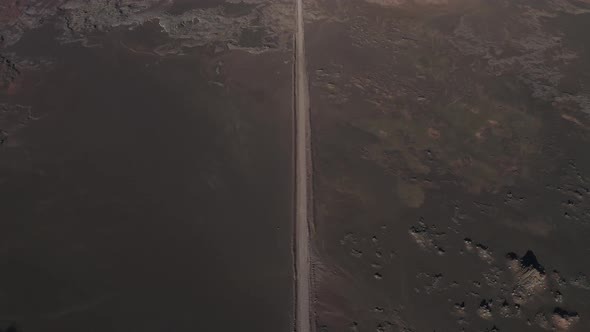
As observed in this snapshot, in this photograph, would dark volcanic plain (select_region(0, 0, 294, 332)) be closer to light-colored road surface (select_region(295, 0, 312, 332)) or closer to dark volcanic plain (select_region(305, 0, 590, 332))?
light-colored road surface (select_region(295, 0, 312, 332))

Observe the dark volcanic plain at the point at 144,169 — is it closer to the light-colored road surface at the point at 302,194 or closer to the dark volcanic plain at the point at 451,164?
the light-colored road surface at the point at 302,194

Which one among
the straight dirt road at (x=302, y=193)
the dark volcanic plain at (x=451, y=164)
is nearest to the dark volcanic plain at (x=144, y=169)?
the straight dirt road at (x=302, y=193)

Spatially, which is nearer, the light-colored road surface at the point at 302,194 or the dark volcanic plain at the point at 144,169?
the light-colored road surface at the point at 302,194

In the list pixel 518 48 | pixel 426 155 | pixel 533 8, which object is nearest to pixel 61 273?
pixel 426 155

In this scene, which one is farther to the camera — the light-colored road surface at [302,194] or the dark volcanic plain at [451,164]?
the dark volcanic plain at [451,164]

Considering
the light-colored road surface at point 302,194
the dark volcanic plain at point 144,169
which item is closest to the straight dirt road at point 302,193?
the light-colored road surface at point 302,194

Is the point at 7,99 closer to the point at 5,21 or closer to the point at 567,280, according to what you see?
the point at 5,21

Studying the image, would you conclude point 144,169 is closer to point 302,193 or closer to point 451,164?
point 302,193

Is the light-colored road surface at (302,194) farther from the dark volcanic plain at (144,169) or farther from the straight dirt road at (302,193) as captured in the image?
Result: the dark volcanic plain at (144,169)
